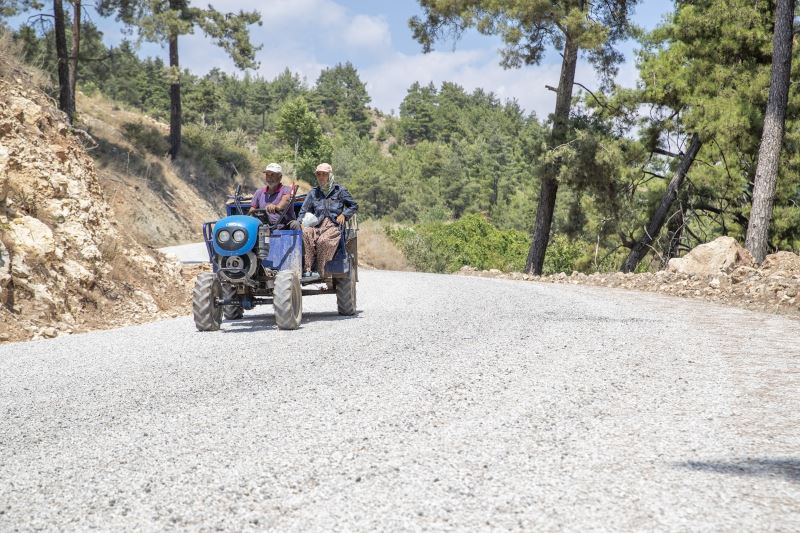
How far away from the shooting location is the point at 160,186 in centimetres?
3672

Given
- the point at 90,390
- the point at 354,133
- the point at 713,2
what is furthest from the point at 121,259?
the point at 354,133

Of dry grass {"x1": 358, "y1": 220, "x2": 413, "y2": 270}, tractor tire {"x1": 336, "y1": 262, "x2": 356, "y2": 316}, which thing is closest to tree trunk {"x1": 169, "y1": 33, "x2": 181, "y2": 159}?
dry grass {"x1": 358, "y1": 220, "x2": 413, "y2": 270}

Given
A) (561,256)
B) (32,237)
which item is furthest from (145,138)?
(32,237)

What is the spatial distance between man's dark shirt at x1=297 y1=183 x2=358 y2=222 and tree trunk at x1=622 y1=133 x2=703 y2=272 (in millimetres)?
14850

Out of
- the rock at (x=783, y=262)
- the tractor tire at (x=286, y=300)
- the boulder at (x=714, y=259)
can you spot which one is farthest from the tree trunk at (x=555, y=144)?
the tractor tire at (x=286, y=300)

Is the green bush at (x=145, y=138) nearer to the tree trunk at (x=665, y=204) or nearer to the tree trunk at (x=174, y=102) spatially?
the tree trunk at (x=174, y=102)

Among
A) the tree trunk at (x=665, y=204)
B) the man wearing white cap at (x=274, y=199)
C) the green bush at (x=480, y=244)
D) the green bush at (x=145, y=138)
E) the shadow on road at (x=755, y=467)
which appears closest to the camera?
the shadow on road at (x=755, y=467)

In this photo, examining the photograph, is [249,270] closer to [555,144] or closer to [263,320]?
[263,320]

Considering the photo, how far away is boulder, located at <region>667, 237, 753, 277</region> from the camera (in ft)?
49.4

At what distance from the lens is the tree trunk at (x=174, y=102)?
1425 inches

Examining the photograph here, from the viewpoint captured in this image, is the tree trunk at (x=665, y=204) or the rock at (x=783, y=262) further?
the tree trunk at (x=665, y=204)

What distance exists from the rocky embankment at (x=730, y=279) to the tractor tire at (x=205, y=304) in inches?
338

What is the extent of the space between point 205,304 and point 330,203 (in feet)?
7.66

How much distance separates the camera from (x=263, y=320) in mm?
10898
